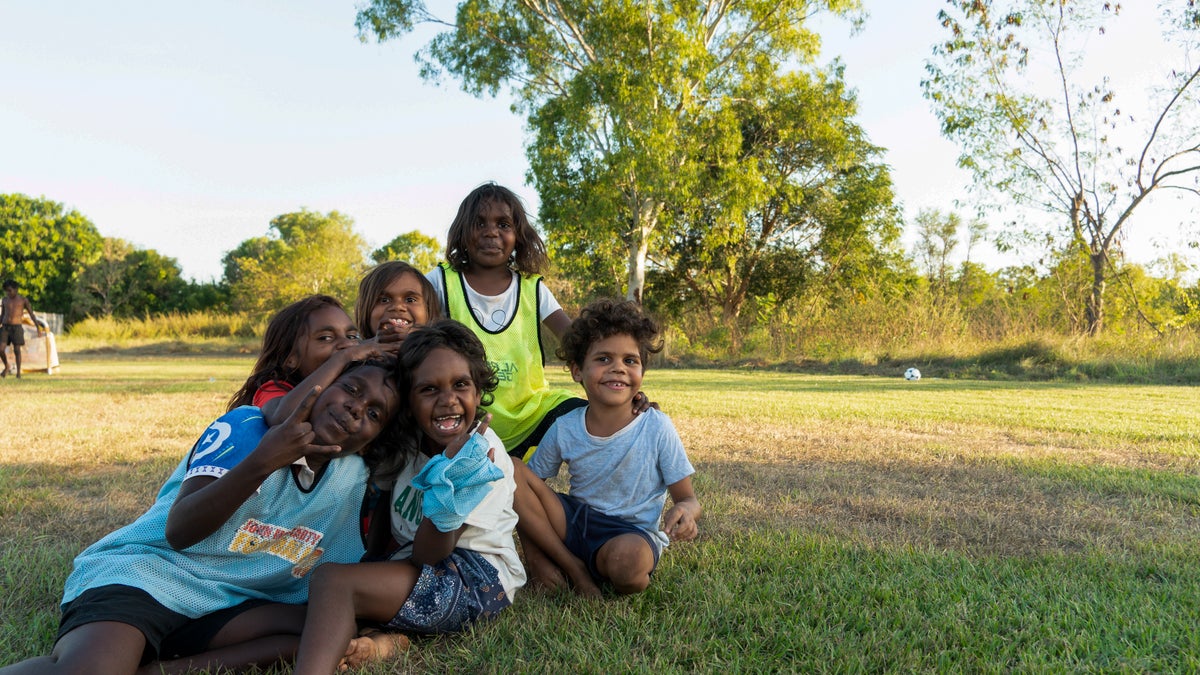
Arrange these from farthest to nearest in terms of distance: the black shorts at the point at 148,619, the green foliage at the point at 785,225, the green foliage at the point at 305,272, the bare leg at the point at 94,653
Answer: the green foliage at the point at 305,272, the green foliage at the point at 785,225, the black shorts at the point at 148,619, the bare leg at the point at 94,653

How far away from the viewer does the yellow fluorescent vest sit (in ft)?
10.8

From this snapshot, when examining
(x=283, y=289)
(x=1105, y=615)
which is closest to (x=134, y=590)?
(x=1105, y=615)

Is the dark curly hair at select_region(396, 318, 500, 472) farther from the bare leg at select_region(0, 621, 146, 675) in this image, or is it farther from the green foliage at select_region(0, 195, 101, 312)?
the green foliage at select_region(0, 195, 101, 312)

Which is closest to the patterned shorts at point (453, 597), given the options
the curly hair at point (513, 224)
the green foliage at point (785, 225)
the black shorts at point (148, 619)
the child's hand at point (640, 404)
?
the black shorts at point (148, 619)

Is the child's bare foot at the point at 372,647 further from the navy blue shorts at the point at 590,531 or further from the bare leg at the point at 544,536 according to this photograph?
the navy blue shorts at the point at 590,531

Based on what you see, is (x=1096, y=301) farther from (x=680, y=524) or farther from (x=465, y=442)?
(x=465, y=442)

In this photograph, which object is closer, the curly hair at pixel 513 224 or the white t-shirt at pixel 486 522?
the white t-shirt at pixel 486 522

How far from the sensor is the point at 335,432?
2.16 m

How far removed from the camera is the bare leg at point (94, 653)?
1778 millimetres

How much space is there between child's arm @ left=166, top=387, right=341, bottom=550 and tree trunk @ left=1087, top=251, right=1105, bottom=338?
641 inches

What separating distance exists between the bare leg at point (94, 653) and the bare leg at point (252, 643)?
145mm

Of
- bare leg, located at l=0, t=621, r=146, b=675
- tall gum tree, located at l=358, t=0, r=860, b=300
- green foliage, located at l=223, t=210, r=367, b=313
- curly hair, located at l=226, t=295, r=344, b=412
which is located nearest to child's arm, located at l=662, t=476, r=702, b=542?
curly hair, located at l=226, t=295, r=344, b=412

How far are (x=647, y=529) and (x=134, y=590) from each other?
1.61m

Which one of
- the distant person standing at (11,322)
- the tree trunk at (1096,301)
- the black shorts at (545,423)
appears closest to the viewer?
the black shorts at (545,423)
